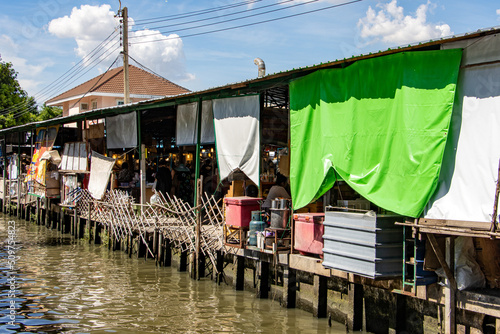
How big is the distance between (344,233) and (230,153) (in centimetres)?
507

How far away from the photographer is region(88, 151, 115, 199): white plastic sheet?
790 inches

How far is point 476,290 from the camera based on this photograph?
768cm

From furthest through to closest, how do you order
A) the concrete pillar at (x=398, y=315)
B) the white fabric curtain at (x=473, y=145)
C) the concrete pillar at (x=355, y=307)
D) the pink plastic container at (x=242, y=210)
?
1. the pink plastic container at (x=242, y=210)
2. the concrete pillar at (x=355, y=307)
3. the concrete pillar at (x=398, y=315)
4. the white fabric curtain at (x=473, y=145)

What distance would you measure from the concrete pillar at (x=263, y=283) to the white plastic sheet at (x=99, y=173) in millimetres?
9886

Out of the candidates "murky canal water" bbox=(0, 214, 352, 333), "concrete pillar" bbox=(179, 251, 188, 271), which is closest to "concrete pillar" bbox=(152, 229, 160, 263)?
"murky canal water" bbox=(0, 214, 352, 333)

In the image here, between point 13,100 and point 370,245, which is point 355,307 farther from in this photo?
point 13,100

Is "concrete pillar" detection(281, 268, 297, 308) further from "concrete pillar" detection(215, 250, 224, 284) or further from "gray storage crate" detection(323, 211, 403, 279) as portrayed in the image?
"concrete pillar" detection(215, 250, 224, 284)

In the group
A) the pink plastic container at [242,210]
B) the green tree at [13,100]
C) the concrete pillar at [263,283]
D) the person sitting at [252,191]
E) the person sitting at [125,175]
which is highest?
the green tree at [13,100]

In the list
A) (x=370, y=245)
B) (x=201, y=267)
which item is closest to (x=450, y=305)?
(x=370, y=245)

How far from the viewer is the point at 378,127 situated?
9.07 meters

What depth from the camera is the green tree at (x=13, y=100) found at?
150 ft

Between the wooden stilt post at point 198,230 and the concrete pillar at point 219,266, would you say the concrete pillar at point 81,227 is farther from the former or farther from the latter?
the concrete pillar at point 219,266

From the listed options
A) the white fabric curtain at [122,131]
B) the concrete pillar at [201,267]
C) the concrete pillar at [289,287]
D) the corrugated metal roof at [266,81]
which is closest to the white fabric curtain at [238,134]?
the corrugated metal roof at [266,81]

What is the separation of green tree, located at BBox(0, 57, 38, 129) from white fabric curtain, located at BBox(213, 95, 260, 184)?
3569 centimetres
